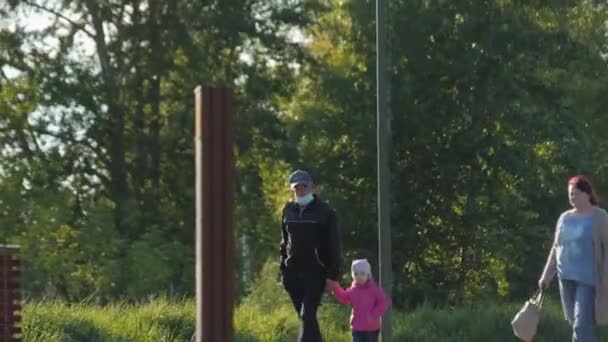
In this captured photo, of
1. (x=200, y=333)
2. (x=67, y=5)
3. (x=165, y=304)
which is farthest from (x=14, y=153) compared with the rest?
(x=200, y=333)

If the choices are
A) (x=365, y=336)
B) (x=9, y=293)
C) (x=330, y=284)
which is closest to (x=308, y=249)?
(x=330, y=284)

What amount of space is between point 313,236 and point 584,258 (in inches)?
87.8

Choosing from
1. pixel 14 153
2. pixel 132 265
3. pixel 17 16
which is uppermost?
pixel 17 16

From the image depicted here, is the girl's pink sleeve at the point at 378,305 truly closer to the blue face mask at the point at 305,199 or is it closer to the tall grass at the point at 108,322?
the blue face mask at the point at 305,199

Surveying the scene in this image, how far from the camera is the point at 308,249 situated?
1344 cm

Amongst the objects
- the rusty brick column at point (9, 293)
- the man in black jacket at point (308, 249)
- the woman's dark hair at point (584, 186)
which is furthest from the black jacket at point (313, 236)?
the rusty brick column at point (9, 293)

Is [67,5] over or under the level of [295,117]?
over

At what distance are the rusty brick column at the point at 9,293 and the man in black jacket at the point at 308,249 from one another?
2.29m

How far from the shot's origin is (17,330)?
1380 cm

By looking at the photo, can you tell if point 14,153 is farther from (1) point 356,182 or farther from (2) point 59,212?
(1) point 356,182

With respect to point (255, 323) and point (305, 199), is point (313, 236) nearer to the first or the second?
point (305, 199)

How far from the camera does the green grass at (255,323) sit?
56.7ft

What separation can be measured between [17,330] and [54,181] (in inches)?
912

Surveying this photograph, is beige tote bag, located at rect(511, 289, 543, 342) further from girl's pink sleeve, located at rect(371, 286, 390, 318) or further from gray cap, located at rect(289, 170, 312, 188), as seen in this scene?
→ gray cap, located at rect(289, 170, 312, 188)
